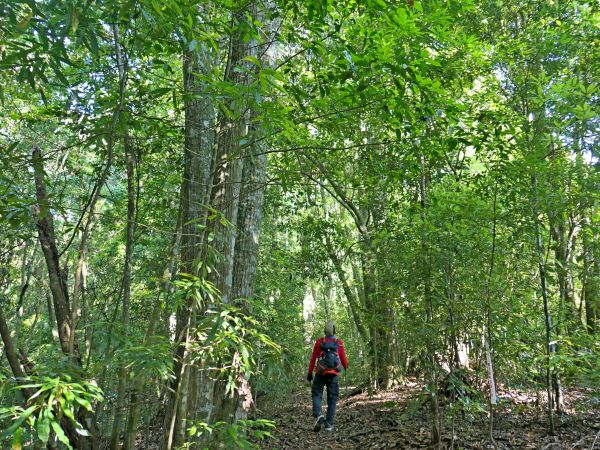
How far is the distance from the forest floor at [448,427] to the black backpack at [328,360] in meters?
1.15

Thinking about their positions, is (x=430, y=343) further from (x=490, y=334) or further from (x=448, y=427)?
(x=448, y=427)

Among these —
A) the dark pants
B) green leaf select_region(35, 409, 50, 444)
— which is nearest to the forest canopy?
green leaf select_region(35, 409, 50, 444)

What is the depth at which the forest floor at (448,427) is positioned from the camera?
5730 millimetres

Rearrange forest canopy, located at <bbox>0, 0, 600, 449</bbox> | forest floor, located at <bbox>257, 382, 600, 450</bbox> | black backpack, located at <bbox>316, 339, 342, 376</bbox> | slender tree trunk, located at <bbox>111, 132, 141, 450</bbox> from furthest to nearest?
1. black backpack, located at <bbox>316, 339, 342, 376</bbox>
2. forest floor, located at <bbox>257, 382, 600, 450</bbox>
3. slender tree trunk, located at <bbox>111, 132, 141, 450</bbox>
4. forest canopy, located at <bbox>0, 0, 600, 449</bbox>

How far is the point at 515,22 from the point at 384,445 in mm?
7859

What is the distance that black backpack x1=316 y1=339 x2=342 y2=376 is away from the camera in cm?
817

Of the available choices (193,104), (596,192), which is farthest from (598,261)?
(193,104)

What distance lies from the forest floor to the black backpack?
1148 millimetres

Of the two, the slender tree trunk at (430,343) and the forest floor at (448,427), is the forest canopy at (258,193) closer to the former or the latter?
the slender tree trunk at (430,343)

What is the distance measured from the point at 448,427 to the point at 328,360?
2.33 metres

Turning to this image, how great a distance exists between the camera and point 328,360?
8203 millimetres

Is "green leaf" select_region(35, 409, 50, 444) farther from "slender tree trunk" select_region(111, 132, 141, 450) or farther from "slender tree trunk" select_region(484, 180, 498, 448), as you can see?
"slender tree trunk" select_region(484, 180, 498, 448)

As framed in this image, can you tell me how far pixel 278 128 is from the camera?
143 inches

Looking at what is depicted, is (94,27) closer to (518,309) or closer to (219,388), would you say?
(219,388)
